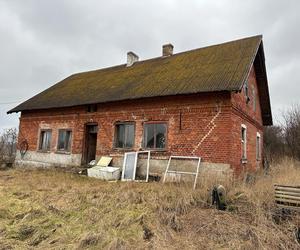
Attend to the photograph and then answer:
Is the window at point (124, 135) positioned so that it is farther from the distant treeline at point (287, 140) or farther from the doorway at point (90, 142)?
the distant treeline at point (287, 140)

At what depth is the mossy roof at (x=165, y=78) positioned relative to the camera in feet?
37.7

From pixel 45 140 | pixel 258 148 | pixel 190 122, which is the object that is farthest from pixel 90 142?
pixel 258 148

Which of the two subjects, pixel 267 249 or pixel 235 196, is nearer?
pixel 267 249

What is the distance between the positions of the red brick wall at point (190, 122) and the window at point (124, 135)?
0.26 m

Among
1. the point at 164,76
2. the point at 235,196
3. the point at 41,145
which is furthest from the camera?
the point at 41,145

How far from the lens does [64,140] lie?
1580 centimetres

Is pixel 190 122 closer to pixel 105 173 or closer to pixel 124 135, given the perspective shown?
pixel 124 135

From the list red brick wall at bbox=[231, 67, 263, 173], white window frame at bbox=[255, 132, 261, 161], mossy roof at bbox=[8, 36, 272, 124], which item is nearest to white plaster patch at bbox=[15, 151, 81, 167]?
mossy roof at bbox=[8, 36, 272, 124]

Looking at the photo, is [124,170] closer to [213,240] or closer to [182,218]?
[182,218]

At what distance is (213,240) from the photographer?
18.3 ft

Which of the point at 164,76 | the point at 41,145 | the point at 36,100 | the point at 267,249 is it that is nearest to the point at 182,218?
the point at 267,249

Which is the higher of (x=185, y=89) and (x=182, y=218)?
(x=185, y=89)

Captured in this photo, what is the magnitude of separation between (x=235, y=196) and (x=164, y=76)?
7.90 meters

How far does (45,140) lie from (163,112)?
8499 mm
